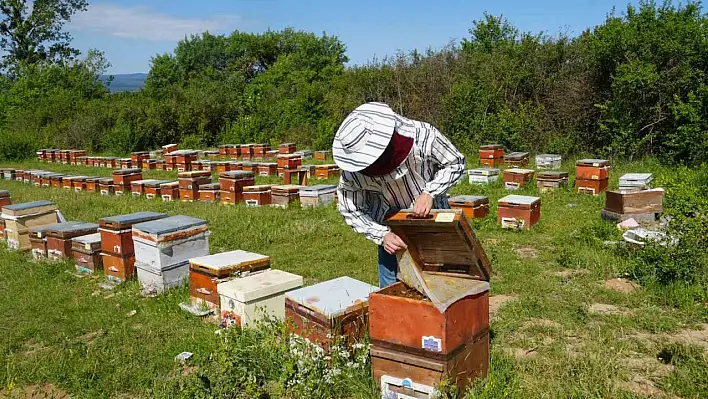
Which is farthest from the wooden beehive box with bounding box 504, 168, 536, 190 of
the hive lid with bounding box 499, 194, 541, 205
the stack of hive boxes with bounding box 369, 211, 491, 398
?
the stack of hive boxes with bounding box 369, 211, 491, 398

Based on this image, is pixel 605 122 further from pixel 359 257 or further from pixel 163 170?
pixel 163 170

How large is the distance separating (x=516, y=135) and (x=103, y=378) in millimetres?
13481

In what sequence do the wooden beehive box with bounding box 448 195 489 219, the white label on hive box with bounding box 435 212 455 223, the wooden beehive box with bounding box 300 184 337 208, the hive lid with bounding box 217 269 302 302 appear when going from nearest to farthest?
the white label on hive box with bounding box 435 212 455 223 → the hive lid with bounding box 217 269 302 302 → the wooden beehive box with bounding box 448 195 489 219 → the wooden beehive box with bounding box 300 184 337 208

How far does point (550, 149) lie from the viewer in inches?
570

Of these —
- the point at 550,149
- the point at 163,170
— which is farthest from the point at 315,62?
the point at 550,149

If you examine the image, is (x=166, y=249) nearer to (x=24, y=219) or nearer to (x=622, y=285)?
(x=24, y=219)

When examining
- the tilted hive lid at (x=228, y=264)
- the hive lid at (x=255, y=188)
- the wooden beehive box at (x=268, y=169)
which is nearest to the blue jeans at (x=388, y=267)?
the tilted hive lid at (x=228, y=264)

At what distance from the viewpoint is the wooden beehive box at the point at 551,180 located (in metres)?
9.47

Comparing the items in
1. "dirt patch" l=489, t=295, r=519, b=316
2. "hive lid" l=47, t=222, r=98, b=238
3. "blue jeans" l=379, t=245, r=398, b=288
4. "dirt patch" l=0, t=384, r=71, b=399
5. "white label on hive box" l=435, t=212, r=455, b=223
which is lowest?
"dirt patch" l=0, t=384, r=71, b=399

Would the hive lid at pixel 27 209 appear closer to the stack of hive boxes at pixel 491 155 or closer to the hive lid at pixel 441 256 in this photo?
the hive lid at pixel 441 256

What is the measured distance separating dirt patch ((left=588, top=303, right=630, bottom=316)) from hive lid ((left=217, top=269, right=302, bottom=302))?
2.23 m

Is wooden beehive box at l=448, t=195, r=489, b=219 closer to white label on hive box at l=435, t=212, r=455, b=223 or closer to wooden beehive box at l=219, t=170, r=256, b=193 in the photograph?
wooden beehive box at l=219, t=170, r=256, b=193

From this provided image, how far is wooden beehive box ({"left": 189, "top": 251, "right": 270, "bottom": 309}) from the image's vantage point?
4.35 m

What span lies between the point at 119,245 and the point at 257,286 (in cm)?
219
